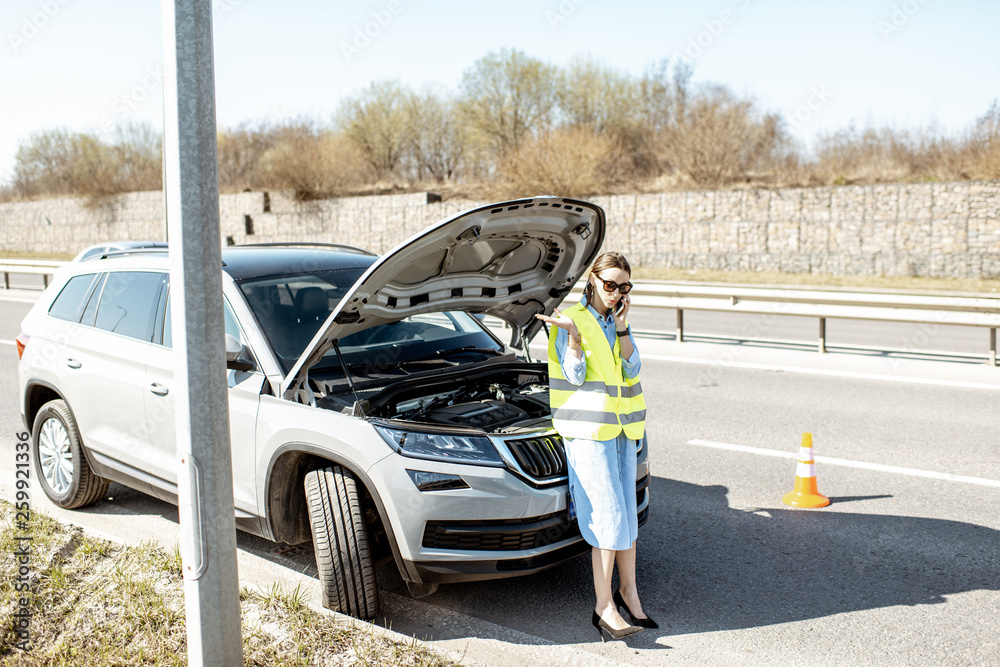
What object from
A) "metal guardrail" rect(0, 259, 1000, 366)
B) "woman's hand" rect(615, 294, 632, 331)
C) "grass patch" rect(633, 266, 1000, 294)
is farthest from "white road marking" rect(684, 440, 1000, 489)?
"grass patch" rect(633, 266, 1000, 294)

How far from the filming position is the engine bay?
13.7 feet

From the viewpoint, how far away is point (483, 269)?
477cm

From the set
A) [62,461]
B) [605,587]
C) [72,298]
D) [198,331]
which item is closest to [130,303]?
[72,298]

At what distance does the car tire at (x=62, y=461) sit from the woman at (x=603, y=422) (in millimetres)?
3369

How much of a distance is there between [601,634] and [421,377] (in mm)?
1628

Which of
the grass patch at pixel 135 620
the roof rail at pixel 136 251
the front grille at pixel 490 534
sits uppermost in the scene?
the roof rail at pixel 136 251

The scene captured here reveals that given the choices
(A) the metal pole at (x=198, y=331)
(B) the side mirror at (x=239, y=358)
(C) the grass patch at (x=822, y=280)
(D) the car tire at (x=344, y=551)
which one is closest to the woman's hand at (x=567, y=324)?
(D) the car tire at (x=344, y=551)

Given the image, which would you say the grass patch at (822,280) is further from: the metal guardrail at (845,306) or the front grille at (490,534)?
the front grille at (490,534)

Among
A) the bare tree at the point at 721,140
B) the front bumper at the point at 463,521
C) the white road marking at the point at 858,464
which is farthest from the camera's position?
the bare tree at the point at 721,140

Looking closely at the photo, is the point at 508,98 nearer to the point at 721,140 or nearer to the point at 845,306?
the point at 721,140

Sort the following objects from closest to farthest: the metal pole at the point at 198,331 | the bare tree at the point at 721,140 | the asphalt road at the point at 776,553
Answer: the metal pole at the point at 198,331 → the asphalt road at the point at 776,553 → the bare tree at the point at 721,140

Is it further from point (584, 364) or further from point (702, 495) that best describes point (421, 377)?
point (702, 495)

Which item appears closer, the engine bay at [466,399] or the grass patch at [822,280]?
the engine bay at [466,399]

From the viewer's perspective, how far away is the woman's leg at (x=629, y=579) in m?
3.88
